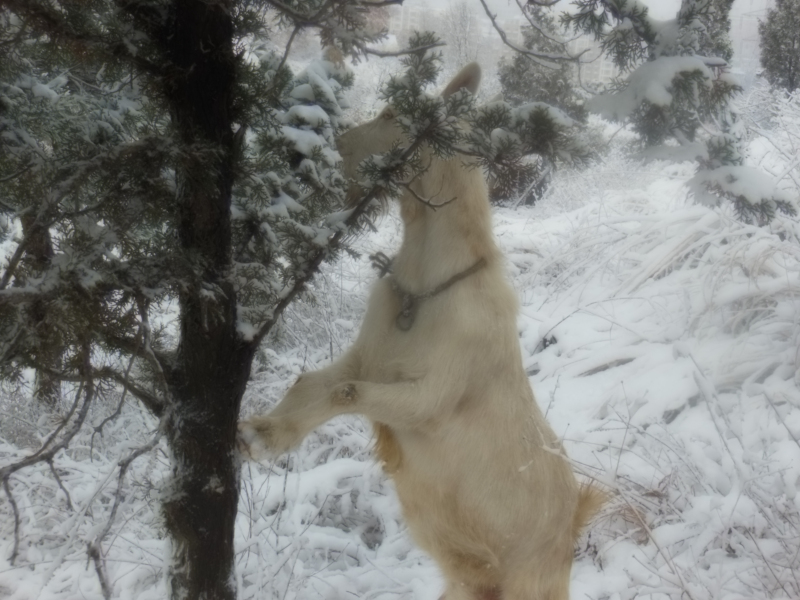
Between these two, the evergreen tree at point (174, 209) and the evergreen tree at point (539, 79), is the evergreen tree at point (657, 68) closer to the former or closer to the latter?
the evergreen tree at point (539, 79)

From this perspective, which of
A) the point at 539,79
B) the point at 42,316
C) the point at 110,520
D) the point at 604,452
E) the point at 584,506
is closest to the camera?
the point at 42,316

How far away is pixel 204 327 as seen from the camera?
162 cm

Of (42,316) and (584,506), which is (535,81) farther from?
(42,316)

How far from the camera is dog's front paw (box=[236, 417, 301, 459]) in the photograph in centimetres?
191

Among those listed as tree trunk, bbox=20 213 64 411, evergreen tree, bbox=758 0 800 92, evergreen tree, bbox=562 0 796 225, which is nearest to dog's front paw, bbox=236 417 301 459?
tree trunk, bbox=20 213 64 411

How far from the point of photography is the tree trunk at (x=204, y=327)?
1.51 m

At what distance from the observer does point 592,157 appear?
61.1 inches

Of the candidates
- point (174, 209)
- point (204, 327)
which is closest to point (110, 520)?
point (204, 327)

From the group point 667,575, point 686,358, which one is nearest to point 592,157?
point 667,575

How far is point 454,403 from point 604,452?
222cm

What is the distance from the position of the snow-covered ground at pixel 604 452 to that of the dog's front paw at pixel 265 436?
1.32 ft

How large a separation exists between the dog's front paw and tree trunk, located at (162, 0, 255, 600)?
0.09m

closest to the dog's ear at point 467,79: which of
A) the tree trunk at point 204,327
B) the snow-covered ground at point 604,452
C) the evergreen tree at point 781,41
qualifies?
the tree trunk at point 204,327

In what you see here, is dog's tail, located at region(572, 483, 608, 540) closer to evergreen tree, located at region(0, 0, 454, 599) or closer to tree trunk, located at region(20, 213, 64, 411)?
evergreen tree, located at region(0, 0, 454, 599)
